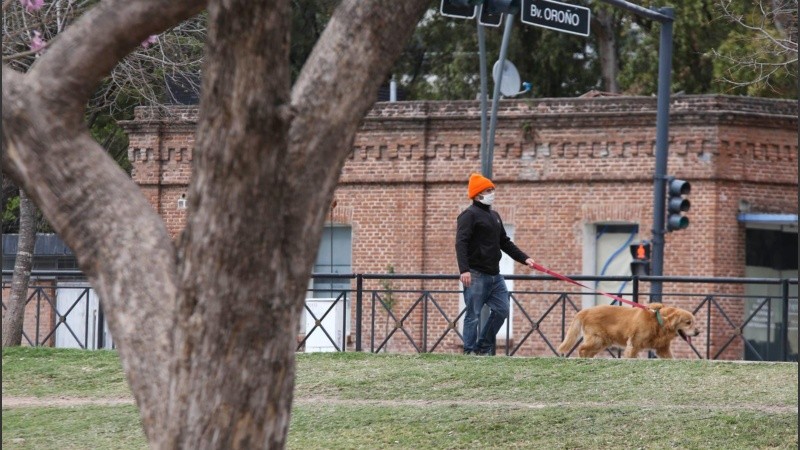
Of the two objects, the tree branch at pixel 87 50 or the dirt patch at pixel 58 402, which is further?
the dirt patch at pixel 58 402

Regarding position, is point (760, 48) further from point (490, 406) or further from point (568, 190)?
point (490, 406)

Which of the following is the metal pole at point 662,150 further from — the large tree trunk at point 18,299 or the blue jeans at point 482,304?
the large tree trunk at point 18,299

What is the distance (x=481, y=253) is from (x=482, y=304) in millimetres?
529

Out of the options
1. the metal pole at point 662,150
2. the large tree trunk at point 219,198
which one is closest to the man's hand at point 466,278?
the metal pole at point 662,150

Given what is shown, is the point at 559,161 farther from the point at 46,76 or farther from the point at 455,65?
the point at 46,76

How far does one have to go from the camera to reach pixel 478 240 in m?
15.2

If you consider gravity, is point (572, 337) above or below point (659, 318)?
below

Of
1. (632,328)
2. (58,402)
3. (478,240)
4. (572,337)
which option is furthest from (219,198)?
(572,337)

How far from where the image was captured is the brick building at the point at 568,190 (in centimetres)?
2644

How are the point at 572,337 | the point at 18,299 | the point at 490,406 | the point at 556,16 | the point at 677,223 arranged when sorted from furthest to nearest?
1. the point at 677,223
2. the point at 18,299
3. the point at 556,16
4. the point at 572,337
5. the point at 490,406

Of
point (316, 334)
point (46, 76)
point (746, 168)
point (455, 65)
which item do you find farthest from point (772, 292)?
point (46, 76)

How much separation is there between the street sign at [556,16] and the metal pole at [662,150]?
2624 millimetres

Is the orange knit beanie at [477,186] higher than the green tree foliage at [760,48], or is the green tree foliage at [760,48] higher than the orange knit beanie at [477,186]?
the green tree foliage at [760,48]

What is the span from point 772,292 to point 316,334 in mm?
8782
